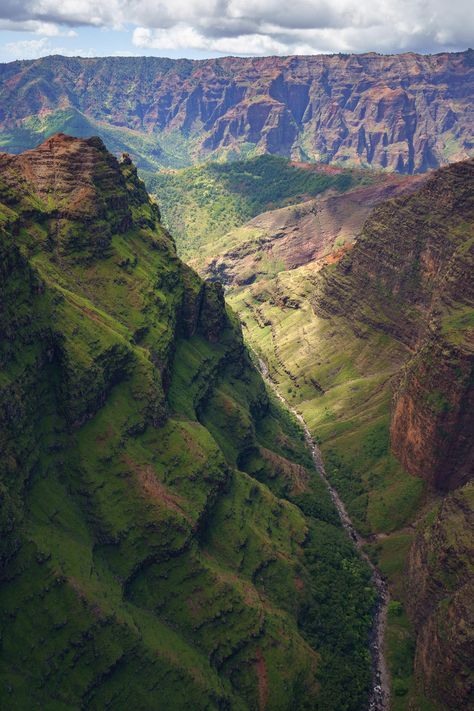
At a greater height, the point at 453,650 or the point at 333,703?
the point at 453,650

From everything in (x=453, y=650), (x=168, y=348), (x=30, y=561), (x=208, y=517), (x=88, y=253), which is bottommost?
(x=453, y=650)

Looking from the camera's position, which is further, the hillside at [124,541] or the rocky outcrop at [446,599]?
the rocky outcrop at [446,599]

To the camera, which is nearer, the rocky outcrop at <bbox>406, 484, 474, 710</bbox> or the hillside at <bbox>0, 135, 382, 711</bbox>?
the hillside at <bbox>0, 135, 382, 711</bbox>

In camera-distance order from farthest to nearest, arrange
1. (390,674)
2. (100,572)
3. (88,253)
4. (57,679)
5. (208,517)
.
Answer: (88,253) → (208,517) → (390,674) → (100,572) → (57,679)

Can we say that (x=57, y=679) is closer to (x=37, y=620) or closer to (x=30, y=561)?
(x=37, y=620)

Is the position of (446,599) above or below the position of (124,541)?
below

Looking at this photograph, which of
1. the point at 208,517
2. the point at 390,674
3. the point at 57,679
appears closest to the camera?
the point at 57,679

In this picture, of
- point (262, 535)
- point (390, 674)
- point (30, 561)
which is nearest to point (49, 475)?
point (30, 561)

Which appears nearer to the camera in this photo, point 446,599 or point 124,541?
point 124,541
